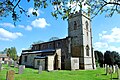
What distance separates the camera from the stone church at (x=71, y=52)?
1324 inches

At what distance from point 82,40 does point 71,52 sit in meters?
4.61

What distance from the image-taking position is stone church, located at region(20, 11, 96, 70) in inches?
1324

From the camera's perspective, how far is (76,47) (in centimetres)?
3888

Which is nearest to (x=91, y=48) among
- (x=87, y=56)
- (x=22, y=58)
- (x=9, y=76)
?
(x=87, y=56)

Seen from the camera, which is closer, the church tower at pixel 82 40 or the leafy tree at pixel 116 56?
the church tower at pixel 82 40

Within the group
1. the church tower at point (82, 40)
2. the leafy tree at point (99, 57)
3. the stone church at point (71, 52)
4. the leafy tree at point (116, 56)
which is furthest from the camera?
the leafy tree at point (99, 57)

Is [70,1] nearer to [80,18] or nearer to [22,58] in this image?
[80,18]

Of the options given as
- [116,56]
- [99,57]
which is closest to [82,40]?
[99,57]

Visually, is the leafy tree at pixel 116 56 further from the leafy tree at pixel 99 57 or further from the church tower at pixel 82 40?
the church tower at pixel 82 40

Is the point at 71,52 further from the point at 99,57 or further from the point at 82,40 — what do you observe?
the point at 99,57

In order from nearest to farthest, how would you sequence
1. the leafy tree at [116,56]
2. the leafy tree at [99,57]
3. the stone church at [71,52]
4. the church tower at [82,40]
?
the stone church at [71,52] → the church tower at [82,40] → the leafy tree at [116,56] → the leafy tree at [99,57]

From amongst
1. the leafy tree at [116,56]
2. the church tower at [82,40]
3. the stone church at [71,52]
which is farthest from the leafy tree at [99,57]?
the stone church at [71,52]

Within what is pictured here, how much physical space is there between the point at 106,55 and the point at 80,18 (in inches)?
1281

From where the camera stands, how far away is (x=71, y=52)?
39.2 m
